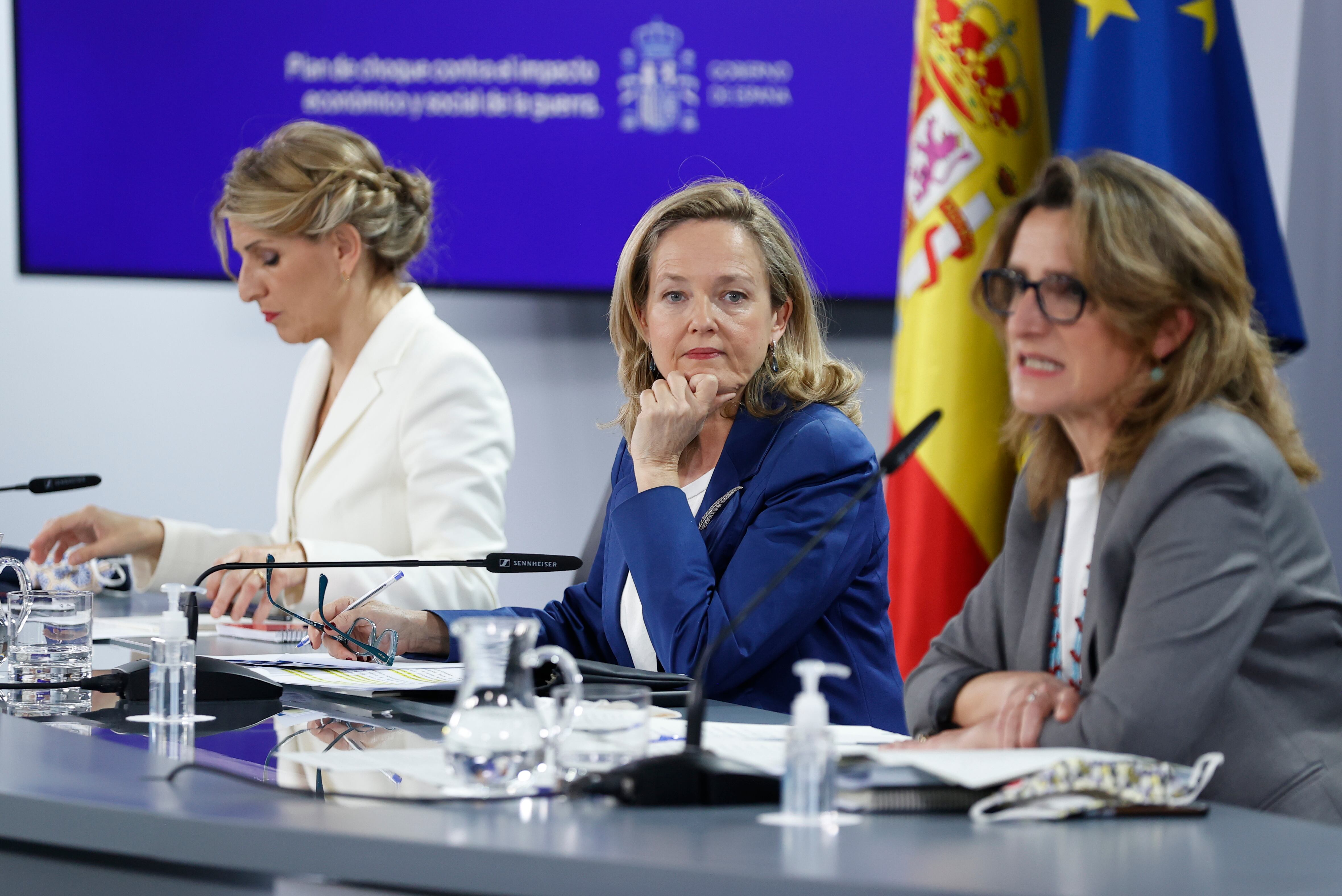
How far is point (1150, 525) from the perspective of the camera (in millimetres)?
1263

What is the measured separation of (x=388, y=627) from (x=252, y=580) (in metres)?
0.24

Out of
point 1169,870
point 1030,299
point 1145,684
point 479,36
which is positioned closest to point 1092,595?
point 1145,684

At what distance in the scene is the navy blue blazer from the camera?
5.63 feet

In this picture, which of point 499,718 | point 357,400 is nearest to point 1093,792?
point 499,718

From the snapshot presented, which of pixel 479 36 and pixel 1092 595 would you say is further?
pixel 479 36

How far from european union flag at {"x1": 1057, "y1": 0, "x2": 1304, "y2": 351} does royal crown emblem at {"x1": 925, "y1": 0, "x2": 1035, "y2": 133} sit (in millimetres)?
105

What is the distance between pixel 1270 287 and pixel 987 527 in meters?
0.69

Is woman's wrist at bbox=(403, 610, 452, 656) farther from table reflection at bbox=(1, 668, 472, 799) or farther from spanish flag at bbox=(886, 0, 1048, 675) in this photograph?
spanish flag at bbox=(886, 0, 1048, 675)

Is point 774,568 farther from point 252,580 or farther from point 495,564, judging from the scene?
point 252,580

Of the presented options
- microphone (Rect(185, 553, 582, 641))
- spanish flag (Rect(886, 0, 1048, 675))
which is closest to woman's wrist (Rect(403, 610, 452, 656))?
microphone (Rect(185, 553, 582, 641))

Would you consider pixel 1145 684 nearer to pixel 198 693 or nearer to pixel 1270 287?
pixel 198 693

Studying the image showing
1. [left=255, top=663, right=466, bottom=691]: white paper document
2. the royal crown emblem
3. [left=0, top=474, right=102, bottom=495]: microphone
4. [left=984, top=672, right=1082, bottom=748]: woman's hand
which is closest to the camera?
[left=984, top=672, right=1082, bottom=748]: woman's hand

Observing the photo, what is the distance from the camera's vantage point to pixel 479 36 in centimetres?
352

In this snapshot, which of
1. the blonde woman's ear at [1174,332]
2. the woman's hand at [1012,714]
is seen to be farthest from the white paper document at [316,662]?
the blonde woman's ear at [1174,332]
